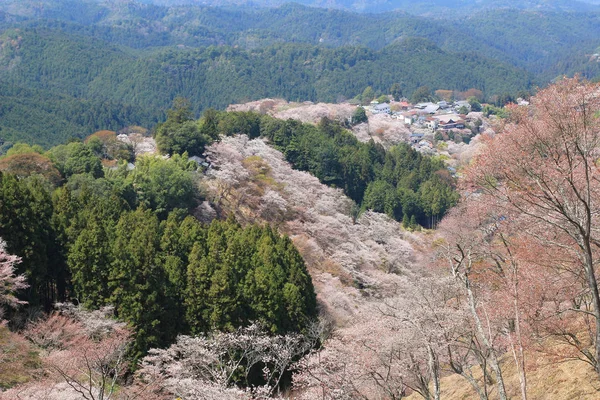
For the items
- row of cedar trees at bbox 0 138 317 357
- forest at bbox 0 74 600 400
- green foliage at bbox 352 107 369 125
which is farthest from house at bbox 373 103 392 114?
row of cedar trees at bbox 0 138 317 357

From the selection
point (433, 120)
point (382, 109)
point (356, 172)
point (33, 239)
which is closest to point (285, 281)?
point (33, 239)

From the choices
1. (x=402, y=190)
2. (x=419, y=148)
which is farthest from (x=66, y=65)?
(x=402, y=190)

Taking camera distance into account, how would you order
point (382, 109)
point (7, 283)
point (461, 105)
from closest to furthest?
point (7, 283), point (382, 109), point (461, 105)

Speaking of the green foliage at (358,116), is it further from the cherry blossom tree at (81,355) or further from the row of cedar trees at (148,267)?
the cherry blossom tree at (81,355)

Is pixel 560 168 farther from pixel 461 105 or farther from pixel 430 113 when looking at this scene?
pixel 461 105

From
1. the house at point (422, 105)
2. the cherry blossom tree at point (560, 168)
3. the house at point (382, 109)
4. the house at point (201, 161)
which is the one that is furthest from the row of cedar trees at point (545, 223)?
the house at point (422, 105)

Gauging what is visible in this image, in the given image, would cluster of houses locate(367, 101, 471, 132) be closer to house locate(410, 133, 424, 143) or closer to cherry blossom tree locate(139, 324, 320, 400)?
house locate(410, 133, 424, 143)
